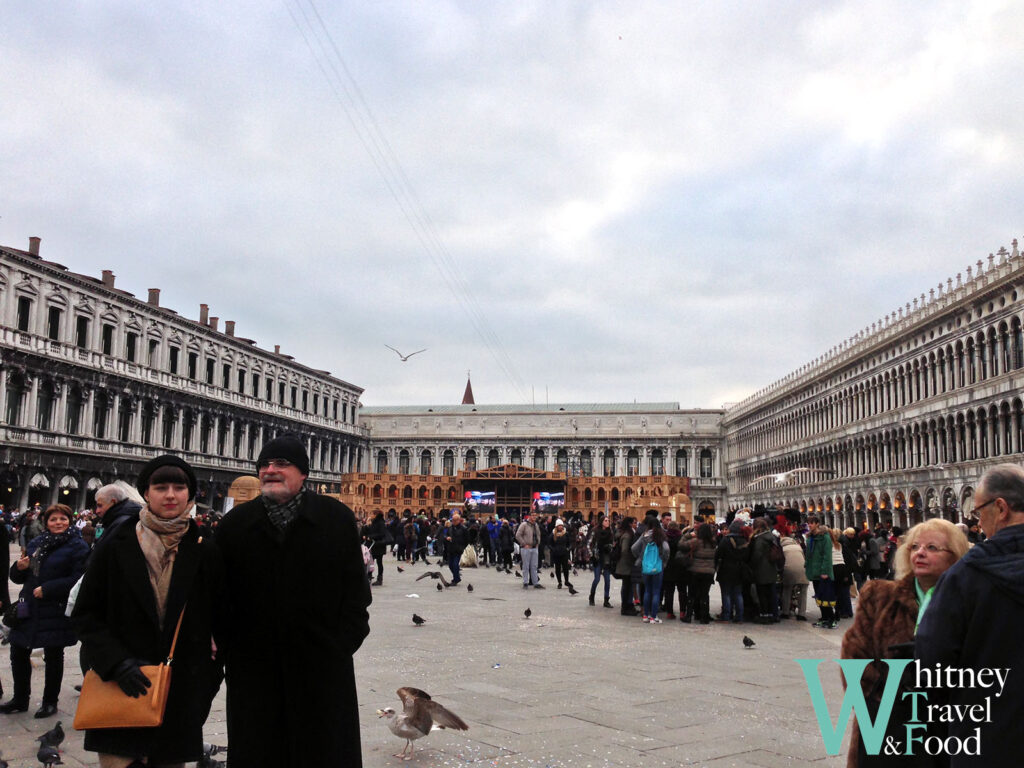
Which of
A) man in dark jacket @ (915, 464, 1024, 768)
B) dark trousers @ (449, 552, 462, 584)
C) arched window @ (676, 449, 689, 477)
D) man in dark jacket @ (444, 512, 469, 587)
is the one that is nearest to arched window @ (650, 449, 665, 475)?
arched window @ (676, 449, 689, 477)

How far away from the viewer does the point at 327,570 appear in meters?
3.57

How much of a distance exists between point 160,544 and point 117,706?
0.64 metres

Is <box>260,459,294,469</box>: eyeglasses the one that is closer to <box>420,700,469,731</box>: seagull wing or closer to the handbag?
the handbag

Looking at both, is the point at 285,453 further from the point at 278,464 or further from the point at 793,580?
the point at 793,580

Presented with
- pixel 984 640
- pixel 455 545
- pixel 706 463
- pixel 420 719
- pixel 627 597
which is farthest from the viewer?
pixel 706 463

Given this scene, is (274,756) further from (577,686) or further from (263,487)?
(577,686)

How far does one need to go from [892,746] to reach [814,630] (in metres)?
10.0

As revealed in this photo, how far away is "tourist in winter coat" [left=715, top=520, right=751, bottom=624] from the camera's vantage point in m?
13.0

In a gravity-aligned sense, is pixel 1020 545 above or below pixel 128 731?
above

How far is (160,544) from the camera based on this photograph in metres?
3.59

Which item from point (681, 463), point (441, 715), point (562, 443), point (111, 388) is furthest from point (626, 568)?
point (681, 463)

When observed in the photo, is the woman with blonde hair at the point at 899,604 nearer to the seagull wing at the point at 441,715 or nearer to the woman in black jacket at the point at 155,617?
the woman in black jacket at the point at 155,617

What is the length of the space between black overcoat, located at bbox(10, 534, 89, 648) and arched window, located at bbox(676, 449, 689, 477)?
251ft

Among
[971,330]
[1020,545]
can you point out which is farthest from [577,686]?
[971,330]
